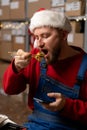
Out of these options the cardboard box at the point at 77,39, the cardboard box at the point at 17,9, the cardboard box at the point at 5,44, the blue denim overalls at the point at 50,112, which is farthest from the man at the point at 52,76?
the cardboard box at the point at 5,44

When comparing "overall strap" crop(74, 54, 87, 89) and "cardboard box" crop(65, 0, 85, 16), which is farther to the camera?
"cardboard box" crop(65, 0, 85, 16)

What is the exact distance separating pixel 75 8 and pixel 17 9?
1.01 metres

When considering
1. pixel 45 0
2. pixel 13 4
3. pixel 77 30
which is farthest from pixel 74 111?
pixel 13 4

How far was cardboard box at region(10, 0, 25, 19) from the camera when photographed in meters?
3.44

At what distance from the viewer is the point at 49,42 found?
1367mm

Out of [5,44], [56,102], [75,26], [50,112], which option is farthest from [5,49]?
[56,102]

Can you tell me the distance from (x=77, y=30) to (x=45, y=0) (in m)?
0.59

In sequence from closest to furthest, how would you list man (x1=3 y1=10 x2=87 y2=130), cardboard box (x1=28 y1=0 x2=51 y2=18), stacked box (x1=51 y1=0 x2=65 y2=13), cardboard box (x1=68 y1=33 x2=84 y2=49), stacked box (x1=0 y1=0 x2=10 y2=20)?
man (x1=3 y1=10 x2=87 y2=130) < cardboard box (x1=68 y1=33 x2=84 y2=49) < stacked box (x1=51 y1=0 x2=65 y2=13) < cardboard box (x1=28 y1=0 x2=51 y2=18) < stacked box (x1=0 y1=0 x2=10 y2=20)

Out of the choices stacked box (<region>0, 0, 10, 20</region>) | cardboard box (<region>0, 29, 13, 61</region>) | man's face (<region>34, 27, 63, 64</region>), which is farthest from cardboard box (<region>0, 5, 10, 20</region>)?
man's face (<region>34, 27, 63, 64</region>)

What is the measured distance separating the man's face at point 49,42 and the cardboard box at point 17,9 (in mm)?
2127

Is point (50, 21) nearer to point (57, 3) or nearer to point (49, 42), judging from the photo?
point (49, 42)

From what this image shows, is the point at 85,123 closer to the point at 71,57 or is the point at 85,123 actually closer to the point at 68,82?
the point at 68,82

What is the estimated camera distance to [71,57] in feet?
4.77

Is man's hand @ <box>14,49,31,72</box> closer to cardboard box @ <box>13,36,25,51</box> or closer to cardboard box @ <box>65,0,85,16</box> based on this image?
cardboard box @ <box>65,0,85,16</box>
